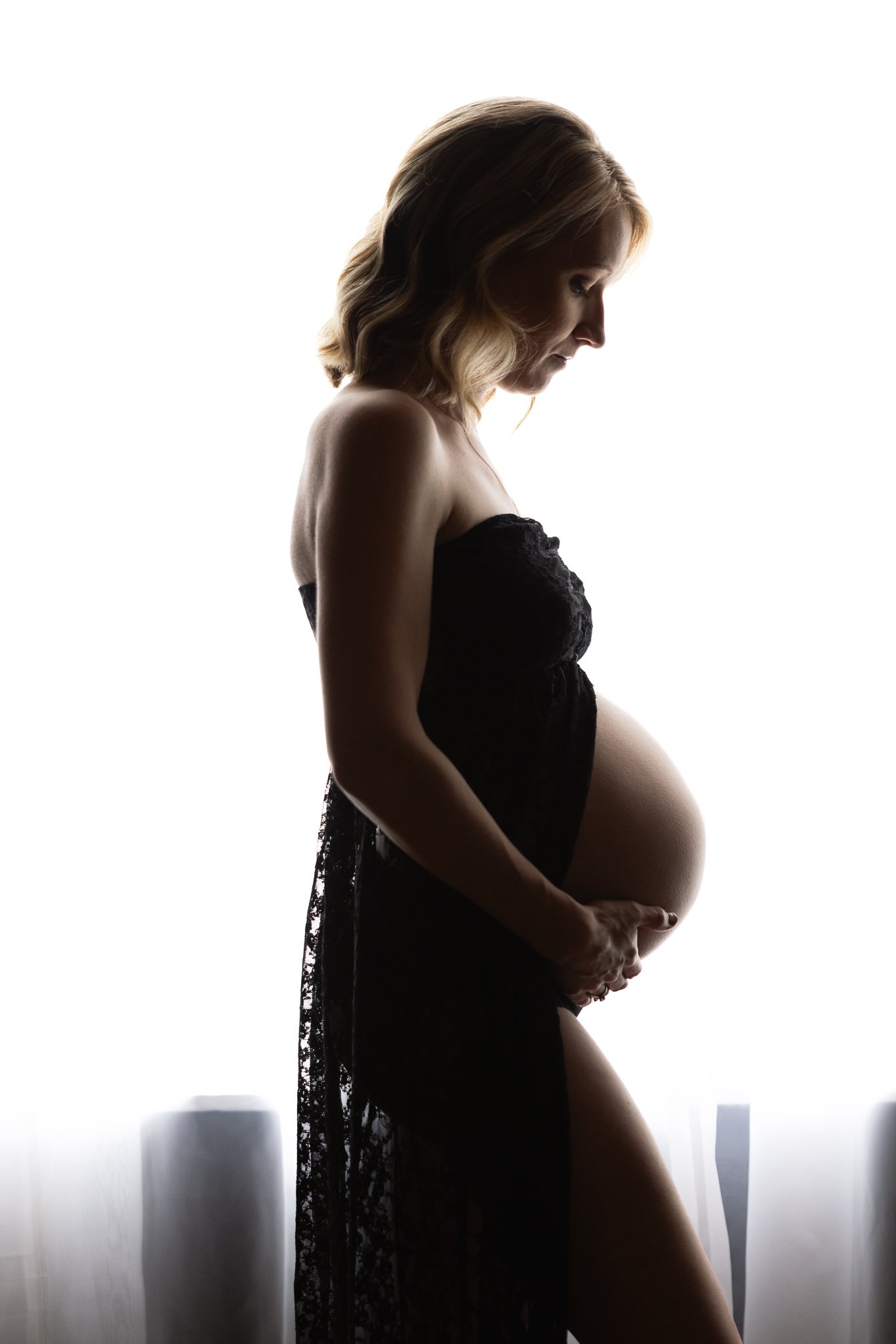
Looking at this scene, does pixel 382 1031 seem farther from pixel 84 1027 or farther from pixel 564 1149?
pixel 84 1027

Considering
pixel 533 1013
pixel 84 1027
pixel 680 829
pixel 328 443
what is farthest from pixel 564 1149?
pixel 84 1027

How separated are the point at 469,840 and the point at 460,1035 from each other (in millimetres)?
158

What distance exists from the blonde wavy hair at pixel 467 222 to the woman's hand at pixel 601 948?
0.43 m

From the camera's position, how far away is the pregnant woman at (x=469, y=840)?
69 centimetres

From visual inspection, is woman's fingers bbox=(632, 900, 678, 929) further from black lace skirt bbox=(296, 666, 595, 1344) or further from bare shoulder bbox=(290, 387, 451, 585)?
bare shoulder bbox=(290, 387, 451, 585)

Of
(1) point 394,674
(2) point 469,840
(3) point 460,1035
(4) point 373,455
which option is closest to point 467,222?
(4) point 373,455

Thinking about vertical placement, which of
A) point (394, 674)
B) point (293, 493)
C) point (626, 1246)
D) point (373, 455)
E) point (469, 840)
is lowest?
point (626, 1246)

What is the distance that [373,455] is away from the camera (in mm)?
705

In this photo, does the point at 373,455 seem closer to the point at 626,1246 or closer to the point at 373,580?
the point at 373,580

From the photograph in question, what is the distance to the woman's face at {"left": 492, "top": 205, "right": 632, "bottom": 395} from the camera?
0.84m

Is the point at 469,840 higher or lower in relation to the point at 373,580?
lower

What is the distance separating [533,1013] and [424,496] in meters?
0.38

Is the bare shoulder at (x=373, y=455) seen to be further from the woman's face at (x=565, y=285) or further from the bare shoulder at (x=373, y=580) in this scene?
the woman's face at (x=565, y=285)

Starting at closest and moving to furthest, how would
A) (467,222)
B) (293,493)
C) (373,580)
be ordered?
1. (373,580)
2. (467,222)
3. (293,493)
